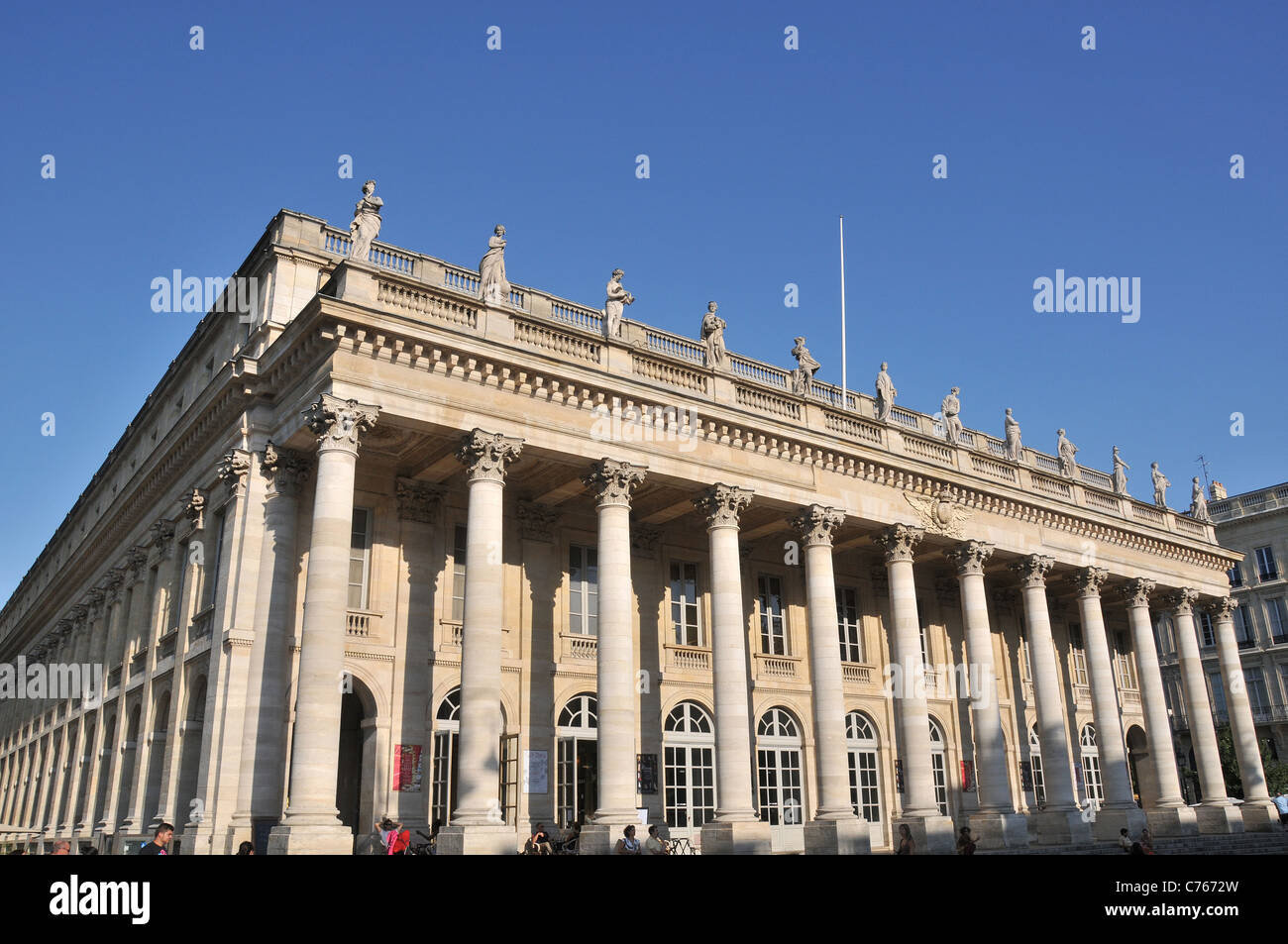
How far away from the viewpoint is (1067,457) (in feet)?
110

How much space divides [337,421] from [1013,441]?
21598 millimetres

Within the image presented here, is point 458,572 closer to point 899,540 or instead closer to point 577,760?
point 577,760

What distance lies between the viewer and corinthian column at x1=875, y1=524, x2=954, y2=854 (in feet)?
78.9

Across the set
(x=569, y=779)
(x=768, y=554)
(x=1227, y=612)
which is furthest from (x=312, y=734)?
(x=1227, y=612)

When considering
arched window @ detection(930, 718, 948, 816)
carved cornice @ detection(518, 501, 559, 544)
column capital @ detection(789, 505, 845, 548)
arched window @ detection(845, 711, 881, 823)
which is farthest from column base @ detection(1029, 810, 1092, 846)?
carved cornice @ detection(518, 501, 559, 544)

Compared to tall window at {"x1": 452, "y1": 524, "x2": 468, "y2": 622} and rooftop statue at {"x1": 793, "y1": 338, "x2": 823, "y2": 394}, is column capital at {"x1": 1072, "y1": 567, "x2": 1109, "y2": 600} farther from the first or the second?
tall window at {"x1": 452, "y1": 524, "x2": 468, "y2": 622}

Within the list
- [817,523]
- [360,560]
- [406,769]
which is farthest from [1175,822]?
[360,560]

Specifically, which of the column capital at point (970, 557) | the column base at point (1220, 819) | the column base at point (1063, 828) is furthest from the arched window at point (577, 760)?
the column base at point (1220, 819)

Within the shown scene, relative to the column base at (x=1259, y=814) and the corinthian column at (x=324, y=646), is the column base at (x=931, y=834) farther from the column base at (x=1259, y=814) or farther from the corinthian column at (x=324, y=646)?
the column base at (x=1259, y=814)

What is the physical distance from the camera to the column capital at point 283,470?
20328 mm

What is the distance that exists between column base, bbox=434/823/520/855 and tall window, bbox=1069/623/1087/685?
84.2 ft

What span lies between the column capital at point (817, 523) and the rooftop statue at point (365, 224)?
11.9 meters

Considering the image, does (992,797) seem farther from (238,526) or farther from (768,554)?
(238,526)

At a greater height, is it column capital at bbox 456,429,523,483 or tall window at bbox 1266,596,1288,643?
tall window at bbox 1266,596,1288,643
